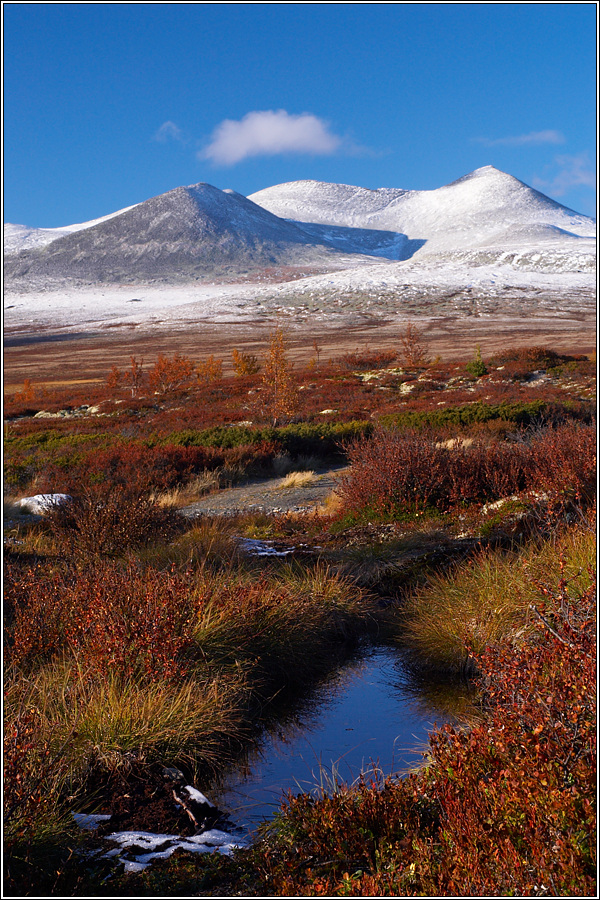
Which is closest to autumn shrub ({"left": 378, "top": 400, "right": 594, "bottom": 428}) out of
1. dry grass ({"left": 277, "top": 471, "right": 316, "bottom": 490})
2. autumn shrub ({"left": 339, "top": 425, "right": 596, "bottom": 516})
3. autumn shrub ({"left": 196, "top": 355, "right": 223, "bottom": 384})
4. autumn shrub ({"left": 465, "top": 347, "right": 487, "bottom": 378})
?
dry grass ({"left": 277, "top": 471, "right": 316, "bottom": 490})

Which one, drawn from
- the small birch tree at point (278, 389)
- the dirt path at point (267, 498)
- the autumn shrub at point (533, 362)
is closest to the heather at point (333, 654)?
the dirt path at point (267, 498)

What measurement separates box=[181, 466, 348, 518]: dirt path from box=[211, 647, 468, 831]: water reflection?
5613mm

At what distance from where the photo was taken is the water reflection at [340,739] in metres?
4.12

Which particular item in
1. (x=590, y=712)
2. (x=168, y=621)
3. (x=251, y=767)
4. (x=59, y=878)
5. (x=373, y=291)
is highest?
(x=373, y=291)

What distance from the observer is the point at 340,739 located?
185 inches

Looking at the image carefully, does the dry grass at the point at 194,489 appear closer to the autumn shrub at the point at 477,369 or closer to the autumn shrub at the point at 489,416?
the autumn shrub at the point at 489,416

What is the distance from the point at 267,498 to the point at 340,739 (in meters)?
7.98

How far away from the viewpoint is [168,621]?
4.90 meters

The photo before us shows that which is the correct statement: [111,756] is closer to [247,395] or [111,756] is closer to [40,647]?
[40,647]

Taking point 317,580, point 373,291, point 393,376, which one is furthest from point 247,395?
point 373,291

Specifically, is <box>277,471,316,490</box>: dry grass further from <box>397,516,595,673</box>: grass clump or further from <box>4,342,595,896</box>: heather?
<box>397,516,595,673</box>: grass clump

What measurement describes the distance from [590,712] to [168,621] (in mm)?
3049

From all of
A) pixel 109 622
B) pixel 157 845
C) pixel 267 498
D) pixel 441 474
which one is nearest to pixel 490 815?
pixel 157 845

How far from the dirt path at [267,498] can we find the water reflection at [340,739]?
18.4 feet
